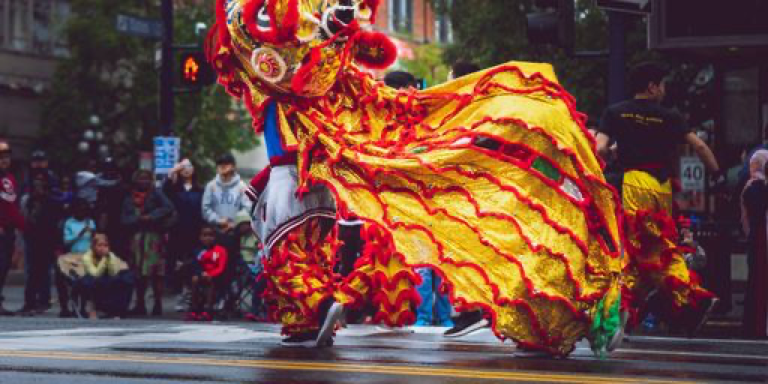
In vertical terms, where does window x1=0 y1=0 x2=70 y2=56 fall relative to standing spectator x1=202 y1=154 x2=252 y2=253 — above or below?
above

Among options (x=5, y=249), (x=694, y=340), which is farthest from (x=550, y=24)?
(x=5, y=249)

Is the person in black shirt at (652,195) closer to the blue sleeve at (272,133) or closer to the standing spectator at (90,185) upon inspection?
the blue sleeve at (272,133)

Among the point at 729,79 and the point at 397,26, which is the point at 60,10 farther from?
the point at 729,79

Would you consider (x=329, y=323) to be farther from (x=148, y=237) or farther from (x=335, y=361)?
(x=148, y=237)

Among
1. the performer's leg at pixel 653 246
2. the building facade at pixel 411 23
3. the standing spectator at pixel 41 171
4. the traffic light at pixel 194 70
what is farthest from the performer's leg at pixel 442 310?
the building facade at pixel 411 23

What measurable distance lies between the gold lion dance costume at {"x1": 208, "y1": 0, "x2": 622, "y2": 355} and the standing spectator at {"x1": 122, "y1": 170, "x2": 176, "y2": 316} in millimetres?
7871

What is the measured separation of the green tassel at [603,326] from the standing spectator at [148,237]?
9.32 meters

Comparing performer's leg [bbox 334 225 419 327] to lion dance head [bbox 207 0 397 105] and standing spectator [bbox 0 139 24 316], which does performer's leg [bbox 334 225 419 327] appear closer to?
lion dance head [bbox 207 0 397 105]

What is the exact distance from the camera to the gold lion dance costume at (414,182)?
8469 millimetres

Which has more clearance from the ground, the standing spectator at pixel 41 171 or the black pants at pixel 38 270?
the standing spectator at pixel 41 171

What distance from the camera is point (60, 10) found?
176ft

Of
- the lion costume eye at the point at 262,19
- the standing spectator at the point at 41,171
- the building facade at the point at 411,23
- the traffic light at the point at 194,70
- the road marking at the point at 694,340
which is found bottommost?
the road marking at the point at 694,340

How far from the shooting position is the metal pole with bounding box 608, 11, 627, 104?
50.1 ft

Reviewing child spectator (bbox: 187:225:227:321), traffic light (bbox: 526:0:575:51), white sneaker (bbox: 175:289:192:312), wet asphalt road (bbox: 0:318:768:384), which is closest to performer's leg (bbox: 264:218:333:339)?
wet asphalt road (bbox: 0:318:768:384)
